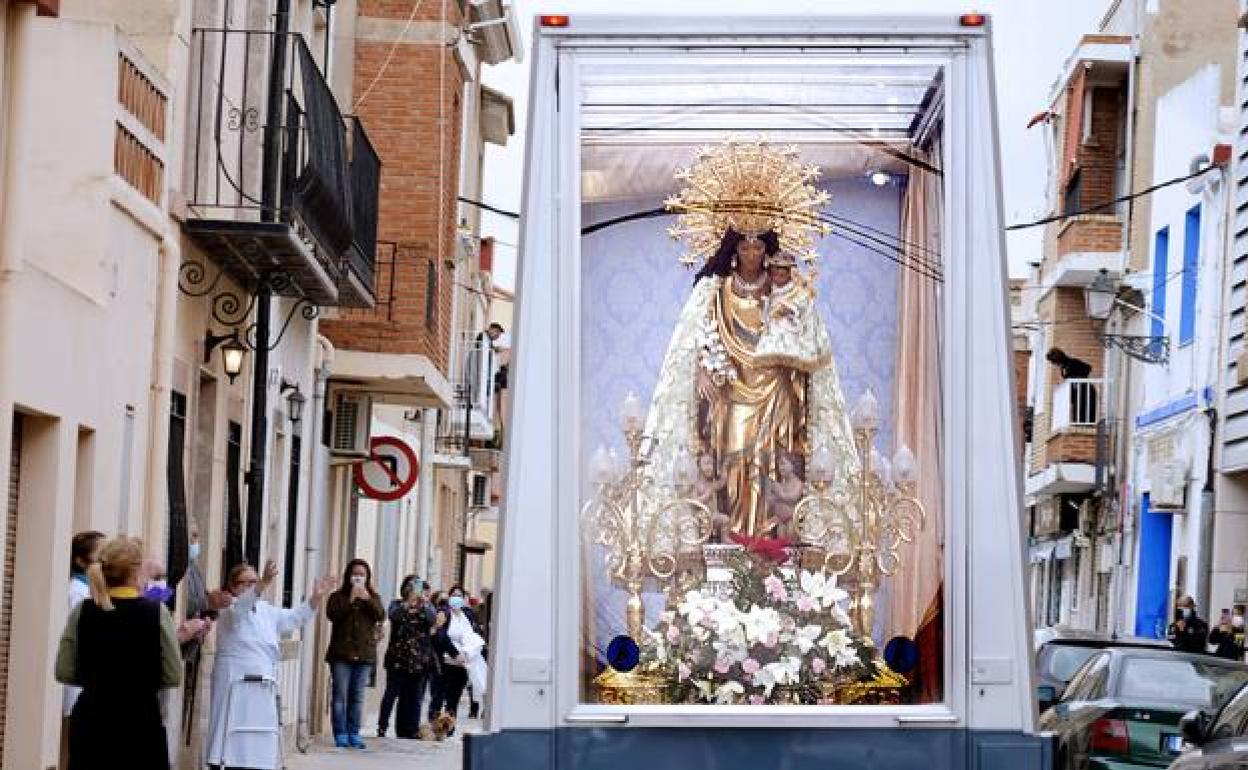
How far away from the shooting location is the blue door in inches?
1580

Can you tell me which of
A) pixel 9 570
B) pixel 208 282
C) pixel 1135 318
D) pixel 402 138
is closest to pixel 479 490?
pixel 1135 318

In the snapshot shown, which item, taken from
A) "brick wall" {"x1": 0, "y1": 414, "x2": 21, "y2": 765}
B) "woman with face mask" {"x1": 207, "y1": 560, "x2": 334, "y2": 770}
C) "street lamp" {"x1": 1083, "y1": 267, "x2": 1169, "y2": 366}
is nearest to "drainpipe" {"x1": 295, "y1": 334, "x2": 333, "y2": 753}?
"woman with face mask" {"x1": 207, "y1": 560, "x2": 334, "y2": 770}

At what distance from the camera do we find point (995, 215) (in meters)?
11.0

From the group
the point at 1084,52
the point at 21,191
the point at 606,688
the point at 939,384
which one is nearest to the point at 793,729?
the point at 606,688

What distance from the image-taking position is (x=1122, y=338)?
131 feet

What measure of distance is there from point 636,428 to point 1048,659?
11.8 meters

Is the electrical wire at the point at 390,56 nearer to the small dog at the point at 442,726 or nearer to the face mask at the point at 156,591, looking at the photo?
the small dog at the point at 442,726

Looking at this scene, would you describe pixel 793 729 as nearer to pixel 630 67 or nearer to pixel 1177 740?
pixel 630 67

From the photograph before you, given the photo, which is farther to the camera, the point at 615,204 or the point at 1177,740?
the point at 1177,740

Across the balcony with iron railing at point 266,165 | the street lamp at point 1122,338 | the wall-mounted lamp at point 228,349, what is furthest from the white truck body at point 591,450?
the street lamp at point 1122,338

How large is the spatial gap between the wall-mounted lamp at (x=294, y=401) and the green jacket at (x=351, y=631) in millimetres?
1937

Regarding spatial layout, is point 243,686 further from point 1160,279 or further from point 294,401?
point 1160,279

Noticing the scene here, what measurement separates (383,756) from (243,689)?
7706 mm

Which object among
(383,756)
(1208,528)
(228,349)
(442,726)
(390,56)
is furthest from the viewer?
(1208,528)
